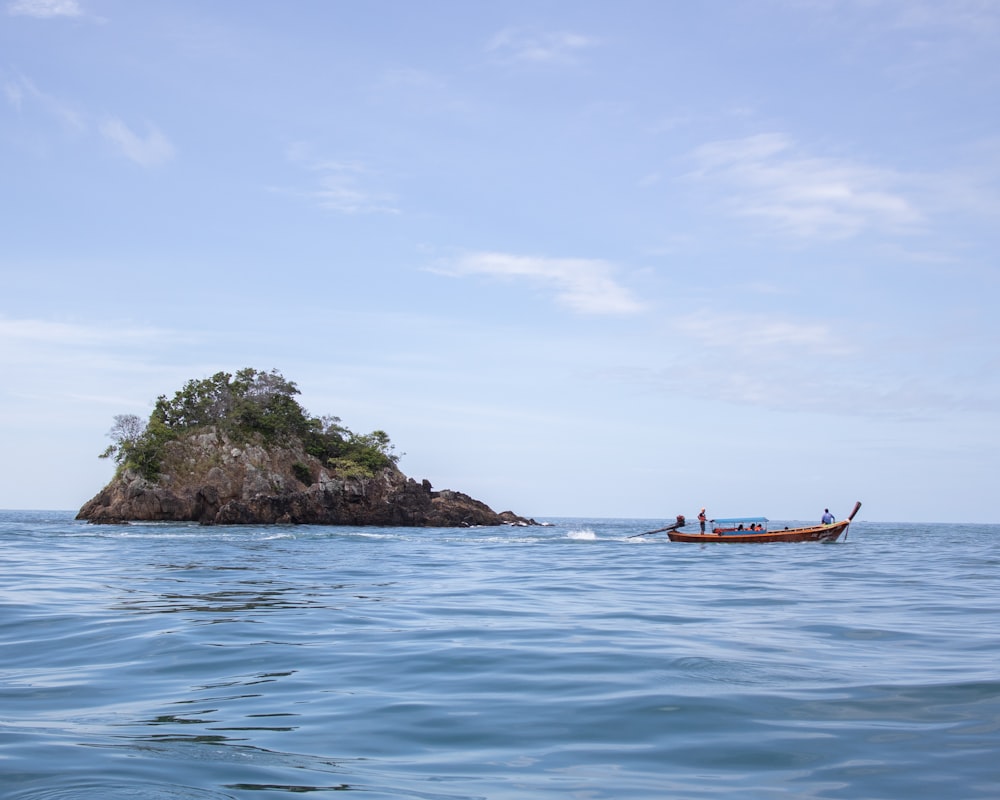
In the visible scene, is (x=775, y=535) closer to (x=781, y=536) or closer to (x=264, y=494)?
(x=781, y=536)

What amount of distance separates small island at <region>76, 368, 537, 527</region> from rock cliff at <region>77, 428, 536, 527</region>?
10 centimetres

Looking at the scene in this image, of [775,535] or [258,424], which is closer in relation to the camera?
[775,535]

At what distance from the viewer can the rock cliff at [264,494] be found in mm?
79562

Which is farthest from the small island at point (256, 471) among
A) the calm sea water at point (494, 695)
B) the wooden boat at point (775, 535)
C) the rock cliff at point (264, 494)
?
the calm sea water at point (494, 695)

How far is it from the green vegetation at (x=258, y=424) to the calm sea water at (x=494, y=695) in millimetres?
73447

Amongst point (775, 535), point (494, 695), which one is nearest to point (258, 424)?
point (775, 535)

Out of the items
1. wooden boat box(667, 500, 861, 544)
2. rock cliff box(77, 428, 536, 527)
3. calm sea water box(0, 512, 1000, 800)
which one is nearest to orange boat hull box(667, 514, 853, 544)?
wooden boat box(667, 500, 861, 544)

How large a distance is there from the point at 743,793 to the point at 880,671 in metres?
4.61

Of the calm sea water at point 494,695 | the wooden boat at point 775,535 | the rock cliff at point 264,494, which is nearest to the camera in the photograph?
the calm sea water at point 494,695

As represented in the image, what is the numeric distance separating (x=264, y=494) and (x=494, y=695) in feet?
256

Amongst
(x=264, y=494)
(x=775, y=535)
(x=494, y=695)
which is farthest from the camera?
(x=264, y=494)

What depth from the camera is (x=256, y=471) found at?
85.5m

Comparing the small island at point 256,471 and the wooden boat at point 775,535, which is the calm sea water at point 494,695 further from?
the small island at point 256,471

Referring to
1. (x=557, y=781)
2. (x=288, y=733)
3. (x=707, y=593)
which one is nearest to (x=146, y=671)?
(x=288, y=733)
